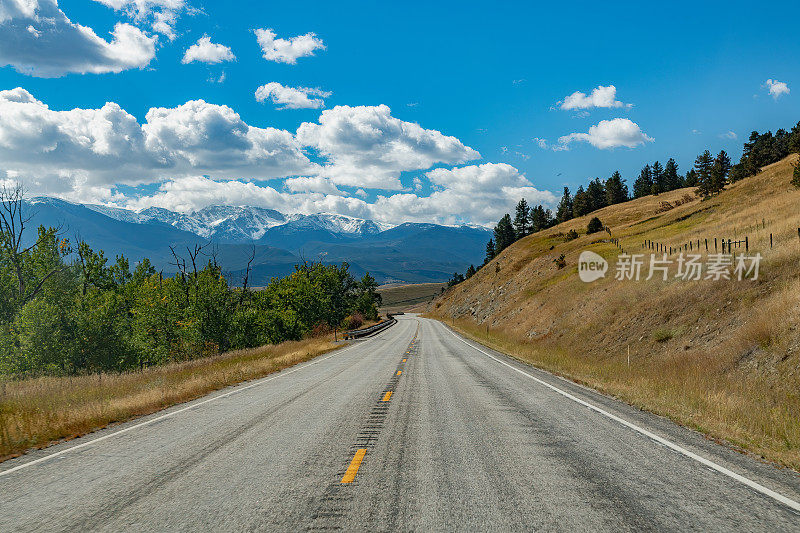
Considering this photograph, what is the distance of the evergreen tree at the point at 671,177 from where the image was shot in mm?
127500

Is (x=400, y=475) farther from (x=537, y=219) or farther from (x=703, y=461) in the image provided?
(x=537, y=219)

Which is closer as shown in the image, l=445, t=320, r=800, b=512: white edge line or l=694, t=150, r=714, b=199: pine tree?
l=445, t=320, r=800, b=512: white edge line

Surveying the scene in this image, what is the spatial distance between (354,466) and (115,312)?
34.7 metres

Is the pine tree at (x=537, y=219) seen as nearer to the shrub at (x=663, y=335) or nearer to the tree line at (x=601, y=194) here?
the tree line at (x=601, y=194)

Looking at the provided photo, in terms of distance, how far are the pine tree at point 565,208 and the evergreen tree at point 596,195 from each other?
6070 mm

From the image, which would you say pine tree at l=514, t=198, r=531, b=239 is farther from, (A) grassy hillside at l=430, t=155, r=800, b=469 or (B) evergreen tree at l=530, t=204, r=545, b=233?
(A) grassy hillside at l=430, t=155, r=800, b=469

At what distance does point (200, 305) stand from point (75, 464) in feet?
103

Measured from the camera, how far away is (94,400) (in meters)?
11.3

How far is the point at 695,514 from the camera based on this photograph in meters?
4.09

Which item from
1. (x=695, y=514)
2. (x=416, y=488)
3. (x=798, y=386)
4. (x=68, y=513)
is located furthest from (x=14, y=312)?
(x=798, y=386)

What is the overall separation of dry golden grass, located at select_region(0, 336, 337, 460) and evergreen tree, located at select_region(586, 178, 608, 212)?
367 feet

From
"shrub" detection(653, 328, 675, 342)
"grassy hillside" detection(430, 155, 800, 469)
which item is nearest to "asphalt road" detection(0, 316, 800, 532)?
"grassy hillside" detection(430, 155, 800, 469)

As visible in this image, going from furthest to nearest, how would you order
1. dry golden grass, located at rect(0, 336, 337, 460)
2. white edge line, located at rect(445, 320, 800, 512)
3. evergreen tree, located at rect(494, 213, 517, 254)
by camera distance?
evergreen tree, located at rect(494, 213, 517, 254), dry golden grass, located at rect(0, 336, 337, 460), white edge line, located at rect(445, 320, 800, 512)

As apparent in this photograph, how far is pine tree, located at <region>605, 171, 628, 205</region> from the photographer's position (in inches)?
4678
